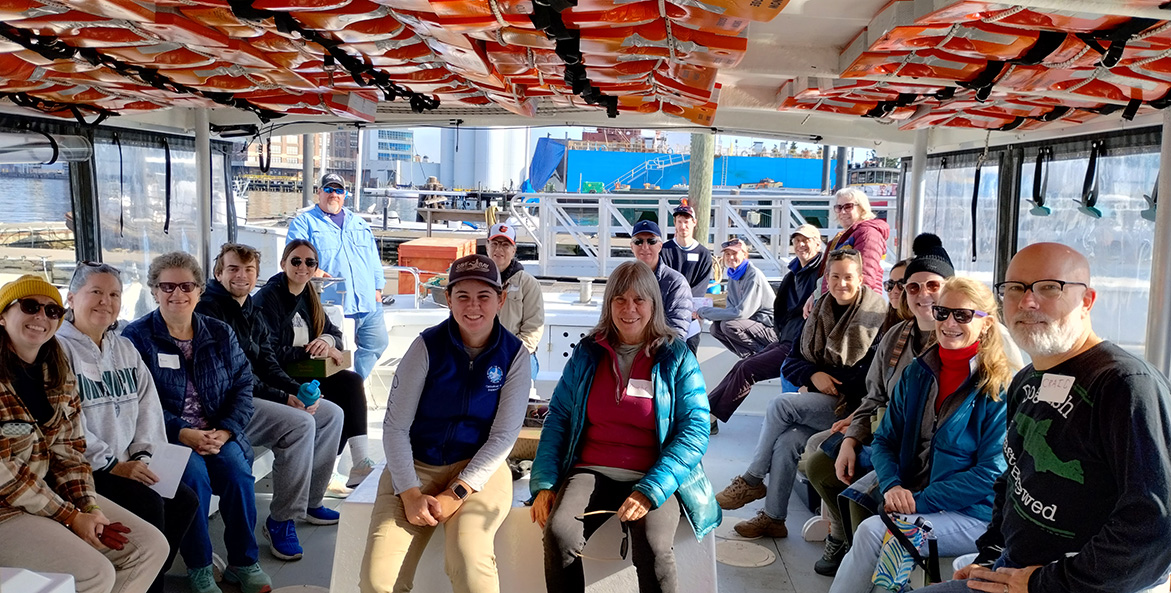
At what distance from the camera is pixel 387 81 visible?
3449 mm

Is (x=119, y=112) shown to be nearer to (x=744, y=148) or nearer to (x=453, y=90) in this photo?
(x=453, y=90)

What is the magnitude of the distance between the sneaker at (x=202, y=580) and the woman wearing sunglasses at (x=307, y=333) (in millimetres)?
1053

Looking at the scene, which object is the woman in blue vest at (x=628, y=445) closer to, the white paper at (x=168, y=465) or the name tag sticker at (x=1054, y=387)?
the name tag sticker at (x=1054, y=387)

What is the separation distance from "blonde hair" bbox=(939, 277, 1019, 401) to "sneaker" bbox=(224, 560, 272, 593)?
2566mm

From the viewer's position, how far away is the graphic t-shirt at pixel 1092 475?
1.78 m

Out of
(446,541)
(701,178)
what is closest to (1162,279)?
(446,541)

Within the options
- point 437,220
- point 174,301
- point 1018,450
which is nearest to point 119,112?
point 174,301

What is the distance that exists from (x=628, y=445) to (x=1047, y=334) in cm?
135

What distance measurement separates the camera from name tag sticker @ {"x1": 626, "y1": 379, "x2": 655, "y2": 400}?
2.88m

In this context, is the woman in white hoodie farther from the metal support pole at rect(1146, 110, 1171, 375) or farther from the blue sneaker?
the metal support pole at rect(1146, 110, 1171, 375)

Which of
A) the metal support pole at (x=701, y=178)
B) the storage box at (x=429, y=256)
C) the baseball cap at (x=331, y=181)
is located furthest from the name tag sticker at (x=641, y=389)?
the storage box at (x=429, y=256)

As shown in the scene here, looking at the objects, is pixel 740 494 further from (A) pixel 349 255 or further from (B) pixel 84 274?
(A) pixel 349 255

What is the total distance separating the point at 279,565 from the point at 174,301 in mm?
1125

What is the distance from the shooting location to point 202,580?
3137mm
